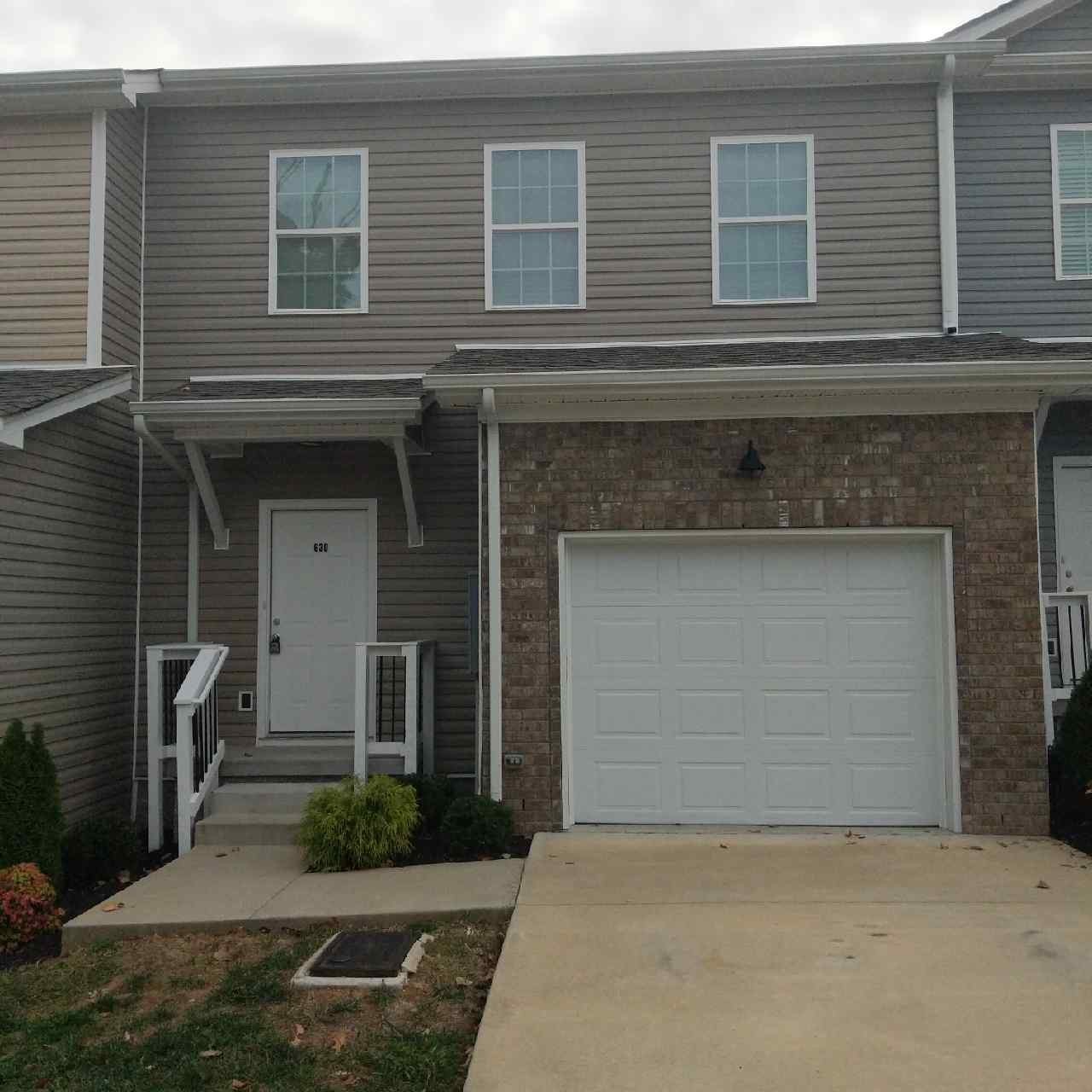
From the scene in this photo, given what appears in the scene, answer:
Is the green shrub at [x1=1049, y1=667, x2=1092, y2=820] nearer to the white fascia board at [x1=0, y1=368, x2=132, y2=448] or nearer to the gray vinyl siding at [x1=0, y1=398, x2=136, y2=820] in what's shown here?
the gray vinyl siding at [x1=0, y1=398, x2=136, y2=820]

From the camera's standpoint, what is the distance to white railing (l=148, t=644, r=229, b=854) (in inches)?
Result: 286

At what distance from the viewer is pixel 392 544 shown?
8617 mm

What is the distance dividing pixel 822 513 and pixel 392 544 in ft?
11.9

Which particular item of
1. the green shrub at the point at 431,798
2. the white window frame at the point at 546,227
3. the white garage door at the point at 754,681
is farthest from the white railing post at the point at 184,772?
the white window frame at the point at 546,227

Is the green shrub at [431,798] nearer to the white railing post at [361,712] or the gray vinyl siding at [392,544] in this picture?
the white railing post at [361,712]

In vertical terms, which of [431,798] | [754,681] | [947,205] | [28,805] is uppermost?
[947,205]

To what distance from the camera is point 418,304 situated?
8.81m

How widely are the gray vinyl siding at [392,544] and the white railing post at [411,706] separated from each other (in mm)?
1083

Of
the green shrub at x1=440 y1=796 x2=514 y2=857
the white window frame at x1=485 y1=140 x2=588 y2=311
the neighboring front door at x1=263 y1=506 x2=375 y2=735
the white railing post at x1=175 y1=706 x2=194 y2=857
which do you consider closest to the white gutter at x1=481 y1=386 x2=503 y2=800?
the green shrub at x1=440 y1=796 x2=514 y2=857

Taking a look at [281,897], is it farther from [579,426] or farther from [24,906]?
[579,426]

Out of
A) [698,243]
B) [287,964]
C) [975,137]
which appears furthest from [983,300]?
[287,964]

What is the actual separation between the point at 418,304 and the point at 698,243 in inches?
99.6

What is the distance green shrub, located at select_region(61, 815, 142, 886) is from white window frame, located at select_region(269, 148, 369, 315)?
451cm

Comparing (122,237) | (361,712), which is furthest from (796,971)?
(122,237)
